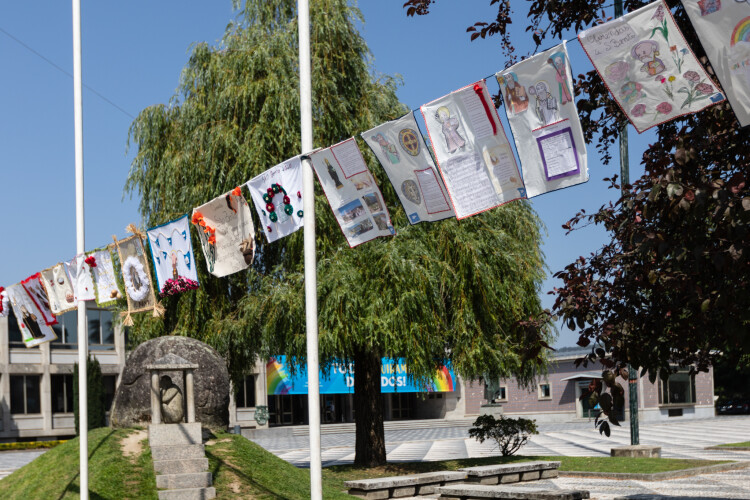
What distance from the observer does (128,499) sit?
1227cm

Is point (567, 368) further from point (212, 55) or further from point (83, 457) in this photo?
point (83, 457)

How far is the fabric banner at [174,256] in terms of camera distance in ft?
40.3

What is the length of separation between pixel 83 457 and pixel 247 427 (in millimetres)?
36477

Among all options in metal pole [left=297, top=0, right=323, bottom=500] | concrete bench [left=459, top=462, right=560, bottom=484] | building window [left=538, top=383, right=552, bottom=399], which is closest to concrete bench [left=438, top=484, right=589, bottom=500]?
concrete bench [left=459, top=462, right=560, bottom=484]

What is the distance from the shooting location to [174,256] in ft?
40.9

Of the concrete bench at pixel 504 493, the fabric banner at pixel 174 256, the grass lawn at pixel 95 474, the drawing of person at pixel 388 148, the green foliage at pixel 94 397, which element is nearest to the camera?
the drawing of person at pixel 388 148

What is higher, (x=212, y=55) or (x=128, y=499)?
(x=212, y=55)

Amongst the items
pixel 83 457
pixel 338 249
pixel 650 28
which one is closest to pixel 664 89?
pixel 650 28

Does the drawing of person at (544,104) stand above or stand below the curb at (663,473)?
above

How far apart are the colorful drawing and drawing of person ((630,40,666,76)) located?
1141mm

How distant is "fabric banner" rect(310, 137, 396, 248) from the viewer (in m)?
9.39

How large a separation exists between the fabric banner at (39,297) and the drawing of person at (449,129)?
9557 mm

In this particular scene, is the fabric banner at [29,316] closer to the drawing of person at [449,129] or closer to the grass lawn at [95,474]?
the grass lawn at [95,474]

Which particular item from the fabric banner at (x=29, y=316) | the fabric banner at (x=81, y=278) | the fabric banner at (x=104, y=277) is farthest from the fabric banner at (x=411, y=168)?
the fabric banner at (x=29, y=316)
